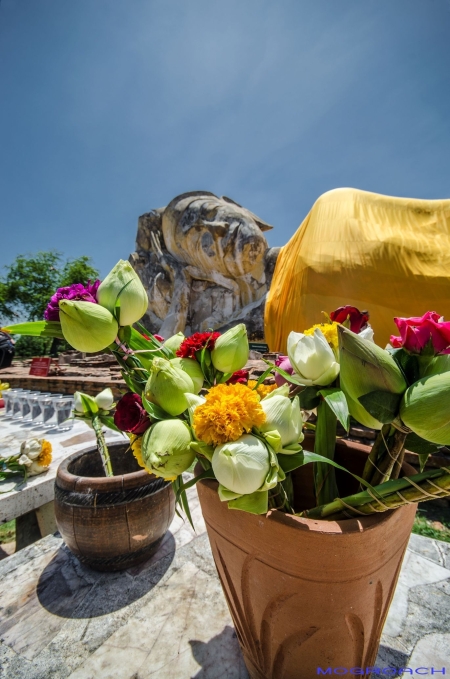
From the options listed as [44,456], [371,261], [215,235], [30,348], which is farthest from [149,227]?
[44,456]

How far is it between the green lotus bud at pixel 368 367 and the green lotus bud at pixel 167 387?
0.16m

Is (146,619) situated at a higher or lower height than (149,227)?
lower

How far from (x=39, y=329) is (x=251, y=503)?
304mm

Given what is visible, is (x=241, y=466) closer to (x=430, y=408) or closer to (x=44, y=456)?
(x=430, y=408)

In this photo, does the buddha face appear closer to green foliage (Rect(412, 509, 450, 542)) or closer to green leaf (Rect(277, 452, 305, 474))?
green foliage (Rect(412, 509, 450, 542))

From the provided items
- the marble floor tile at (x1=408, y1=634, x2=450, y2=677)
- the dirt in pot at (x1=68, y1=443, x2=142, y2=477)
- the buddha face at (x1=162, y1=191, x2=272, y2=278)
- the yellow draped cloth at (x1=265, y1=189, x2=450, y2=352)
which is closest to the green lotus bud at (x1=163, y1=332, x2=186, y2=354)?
the dirt in pot at (x1=68, y1=443, x2=142, y2=477)

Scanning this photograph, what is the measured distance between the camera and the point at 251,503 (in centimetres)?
26

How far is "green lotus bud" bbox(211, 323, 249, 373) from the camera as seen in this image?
1.17 ft

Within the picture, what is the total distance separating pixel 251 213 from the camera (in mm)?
8234

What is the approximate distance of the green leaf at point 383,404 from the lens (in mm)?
251

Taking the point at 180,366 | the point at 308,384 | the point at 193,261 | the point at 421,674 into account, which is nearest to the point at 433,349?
the point at 308,384

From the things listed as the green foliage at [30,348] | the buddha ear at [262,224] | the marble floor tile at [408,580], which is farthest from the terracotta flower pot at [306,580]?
the green foliage at [30,348]

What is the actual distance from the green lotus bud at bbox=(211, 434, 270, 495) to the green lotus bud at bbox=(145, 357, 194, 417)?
8cm

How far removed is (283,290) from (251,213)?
6846mm
